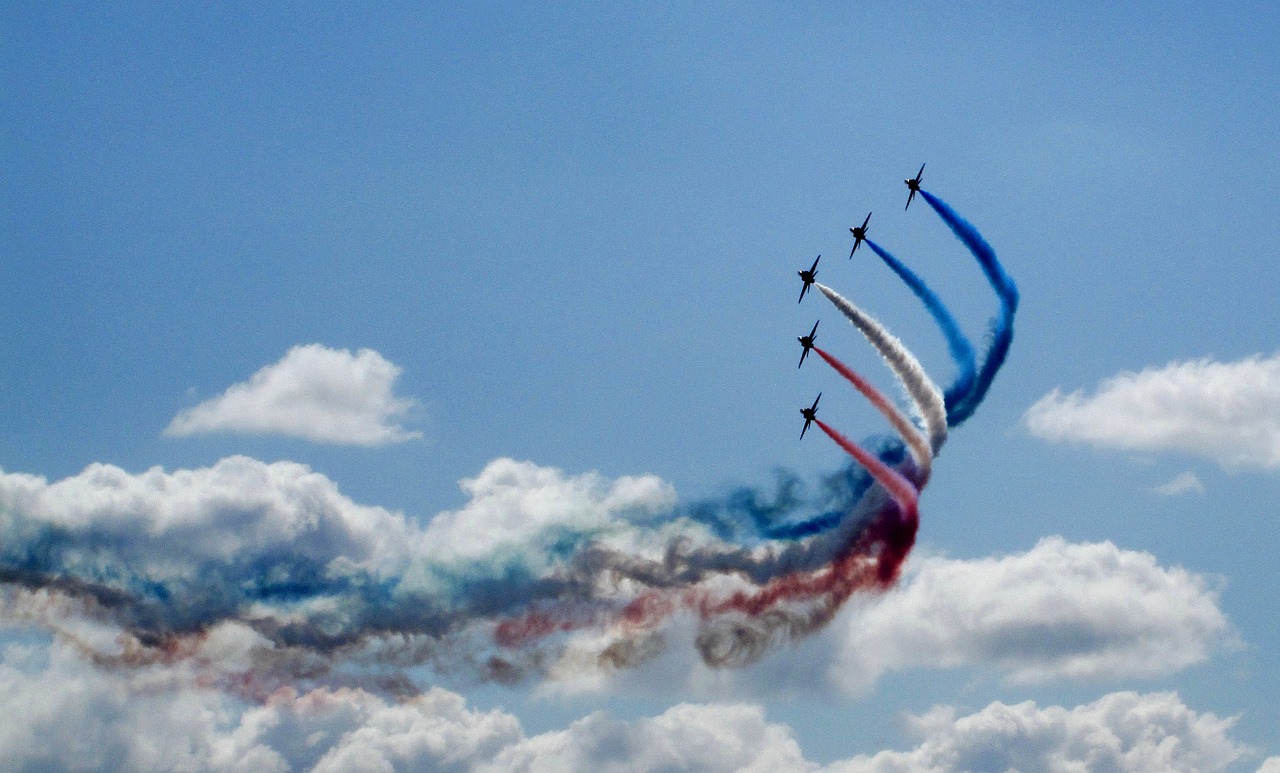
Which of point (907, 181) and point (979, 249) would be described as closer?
point (979, 249)

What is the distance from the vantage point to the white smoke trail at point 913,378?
9662cm

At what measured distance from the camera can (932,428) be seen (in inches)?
3799

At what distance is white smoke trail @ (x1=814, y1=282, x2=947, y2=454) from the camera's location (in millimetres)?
96625

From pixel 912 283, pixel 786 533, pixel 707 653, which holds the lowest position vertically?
pixel 707 653

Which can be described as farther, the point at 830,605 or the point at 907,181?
the point at 907,181

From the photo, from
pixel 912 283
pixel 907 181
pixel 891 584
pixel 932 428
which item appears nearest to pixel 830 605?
pixel 891 584

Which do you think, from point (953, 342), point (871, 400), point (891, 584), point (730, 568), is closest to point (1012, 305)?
point (953, 342)

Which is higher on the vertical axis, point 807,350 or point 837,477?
point 807,350

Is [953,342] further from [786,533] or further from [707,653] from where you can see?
[707,653]

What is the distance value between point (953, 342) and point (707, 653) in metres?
28.4

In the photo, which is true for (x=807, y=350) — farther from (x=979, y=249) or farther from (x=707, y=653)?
(x=707, y=653)

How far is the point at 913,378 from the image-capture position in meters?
97.2

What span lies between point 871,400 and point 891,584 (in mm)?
12936

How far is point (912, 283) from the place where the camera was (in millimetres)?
100812
